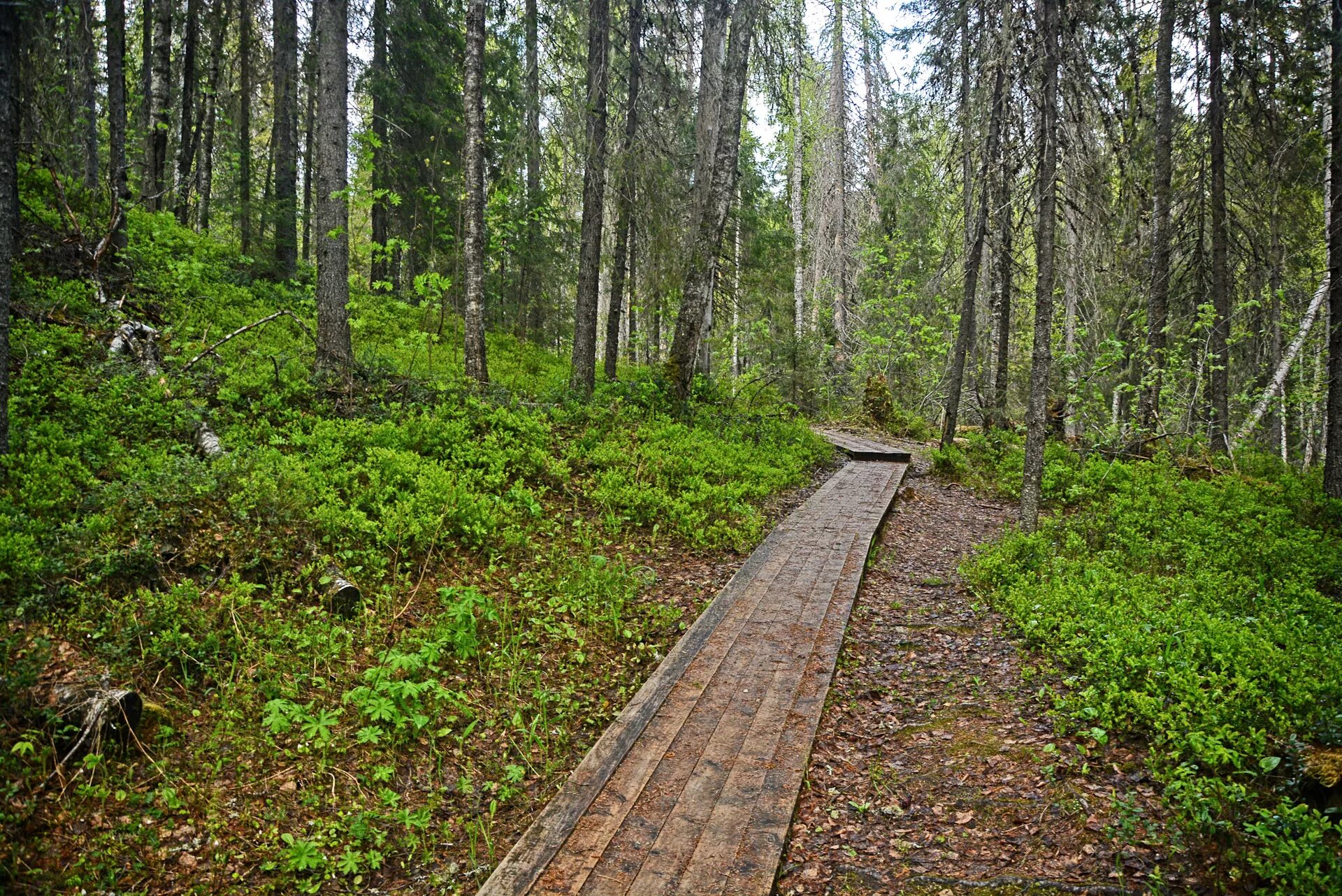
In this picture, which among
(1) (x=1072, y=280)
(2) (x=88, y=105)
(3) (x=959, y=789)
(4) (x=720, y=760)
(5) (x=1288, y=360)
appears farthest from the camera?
(1) (x=1072, y=280)

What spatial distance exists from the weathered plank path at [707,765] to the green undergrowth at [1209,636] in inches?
73.3

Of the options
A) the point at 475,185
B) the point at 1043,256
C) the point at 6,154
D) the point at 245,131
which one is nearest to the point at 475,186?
the point at 475,185

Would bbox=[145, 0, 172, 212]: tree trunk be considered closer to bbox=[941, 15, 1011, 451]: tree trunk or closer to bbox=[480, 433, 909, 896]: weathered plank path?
bbox=[480, 433, 909, 896]: weathered plank path

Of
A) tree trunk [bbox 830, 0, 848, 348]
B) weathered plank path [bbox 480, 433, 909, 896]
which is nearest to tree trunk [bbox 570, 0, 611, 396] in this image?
weathered plank path [bbox 480, 433, 909, 896]

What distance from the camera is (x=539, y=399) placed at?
11.3 m

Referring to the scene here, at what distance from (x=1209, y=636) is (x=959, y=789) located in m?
2.32

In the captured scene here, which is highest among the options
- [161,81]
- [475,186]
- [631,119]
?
[161,81]

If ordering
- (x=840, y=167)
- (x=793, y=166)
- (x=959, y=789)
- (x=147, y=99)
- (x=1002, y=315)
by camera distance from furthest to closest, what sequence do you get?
(x=793, y=166), (x=840, y=167), (x=1002, y=315), (x=147, y=99), (x=959, y=789)

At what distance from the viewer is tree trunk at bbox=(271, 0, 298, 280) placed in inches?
598

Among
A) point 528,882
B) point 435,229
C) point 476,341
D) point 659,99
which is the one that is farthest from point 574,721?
point 435,229

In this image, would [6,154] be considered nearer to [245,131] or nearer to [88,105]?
[88,105]

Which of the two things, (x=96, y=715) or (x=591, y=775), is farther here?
(x=591, y=775)

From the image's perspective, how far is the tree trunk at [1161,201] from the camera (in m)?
12.2

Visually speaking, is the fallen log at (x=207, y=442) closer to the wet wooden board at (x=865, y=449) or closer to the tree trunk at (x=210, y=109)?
the wet wooden board at (x=865, y=449)
